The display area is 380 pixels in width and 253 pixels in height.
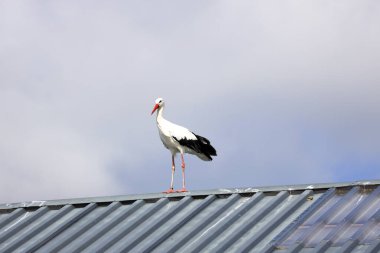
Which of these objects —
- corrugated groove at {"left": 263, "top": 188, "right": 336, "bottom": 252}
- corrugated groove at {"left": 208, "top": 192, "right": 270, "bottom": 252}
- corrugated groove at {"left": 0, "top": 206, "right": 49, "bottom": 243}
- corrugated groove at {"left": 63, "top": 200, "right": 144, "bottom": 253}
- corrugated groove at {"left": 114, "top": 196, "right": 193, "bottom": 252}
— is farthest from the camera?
corrugated groove at {"left": 0, "top": 206, "right": 49, "bottom": 243}

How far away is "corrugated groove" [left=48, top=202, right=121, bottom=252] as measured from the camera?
21.6m

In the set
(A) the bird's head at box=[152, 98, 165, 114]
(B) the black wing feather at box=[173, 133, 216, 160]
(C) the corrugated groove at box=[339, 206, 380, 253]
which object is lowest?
(C) the corrugated groove at box=[339, 206, 380, 253]

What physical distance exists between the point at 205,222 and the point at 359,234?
3.09m

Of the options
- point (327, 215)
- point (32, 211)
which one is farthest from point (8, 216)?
point (327, 215)

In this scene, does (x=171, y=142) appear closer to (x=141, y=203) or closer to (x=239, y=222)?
(x=141, y=203)

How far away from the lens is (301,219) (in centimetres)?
2006

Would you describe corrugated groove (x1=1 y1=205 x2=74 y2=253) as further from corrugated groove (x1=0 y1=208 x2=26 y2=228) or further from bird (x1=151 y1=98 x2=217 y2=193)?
bird (x1=151 y1=98 x2=217 y2=193)

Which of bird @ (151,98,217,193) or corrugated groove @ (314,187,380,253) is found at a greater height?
bird @ (151,98,217,193)

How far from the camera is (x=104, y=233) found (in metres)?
21.7

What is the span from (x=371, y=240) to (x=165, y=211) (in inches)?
183

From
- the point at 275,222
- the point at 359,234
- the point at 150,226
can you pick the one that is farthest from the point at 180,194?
the point at 359,234

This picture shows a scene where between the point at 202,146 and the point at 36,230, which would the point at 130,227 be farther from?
the point at 202,146

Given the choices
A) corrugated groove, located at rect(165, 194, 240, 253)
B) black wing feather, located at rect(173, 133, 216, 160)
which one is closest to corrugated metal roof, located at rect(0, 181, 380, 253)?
corrugated groove, located at rect(165, 194, 240, 253)

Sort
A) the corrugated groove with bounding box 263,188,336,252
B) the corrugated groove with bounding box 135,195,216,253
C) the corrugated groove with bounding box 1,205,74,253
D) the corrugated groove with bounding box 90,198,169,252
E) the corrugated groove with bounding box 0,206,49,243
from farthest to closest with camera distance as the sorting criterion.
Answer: the corrugated groove with bounding box 0,206,49,243
the corrugated groove with bounding box 1,205,74,253
the corrugated groove with bounding box 90,198,169,252
the corrugated groove with bounding box 135,195,216,253
the corrugated groove with bounding box 263,188,336,252
